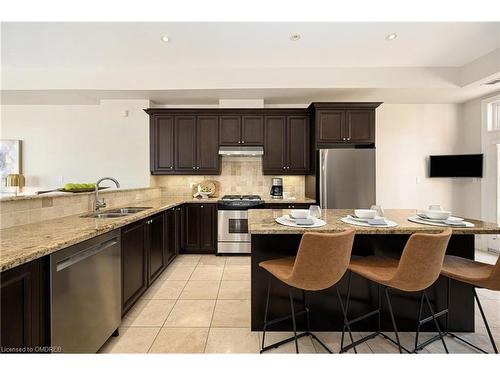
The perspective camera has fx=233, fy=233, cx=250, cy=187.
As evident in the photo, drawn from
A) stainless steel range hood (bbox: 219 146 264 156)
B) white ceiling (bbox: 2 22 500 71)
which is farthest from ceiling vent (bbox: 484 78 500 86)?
stainless steel range hood (bbox: 219 146 264 156)

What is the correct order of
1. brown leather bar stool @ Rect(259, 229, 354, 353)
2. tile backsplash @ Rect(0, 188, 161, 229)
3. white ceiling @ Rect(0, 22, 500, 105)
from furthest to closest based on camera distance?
white ceiling @ Rect(0, 22, 500, 105), tile backsplash @ Rect(0, 188, 161, 229), brown leather bar stool @ Rect(259, 229, 354, 353)

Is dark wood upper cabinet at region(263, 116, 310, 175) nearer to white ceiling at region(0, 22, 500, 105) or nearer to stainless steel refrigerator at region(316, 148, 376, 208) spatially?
white ceiling at region(0, 22, 500, 105)

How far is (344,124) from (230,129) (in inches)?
77.8

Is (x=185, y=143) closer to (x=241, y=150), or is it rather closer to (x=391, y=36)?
(x=241, y=150)

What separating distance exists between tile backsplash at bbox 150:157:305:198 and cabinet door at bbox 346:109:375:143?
1.21 meters

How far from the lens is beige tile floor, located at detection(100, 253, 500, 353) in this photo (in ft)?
5.89

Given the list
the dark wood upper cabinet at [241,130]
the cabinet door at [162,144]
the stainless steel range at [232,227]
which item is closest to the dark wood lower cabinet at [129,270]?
the stainless steel range at [232,227]

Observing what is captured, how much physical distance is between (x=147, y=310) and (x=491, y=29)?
496 cm

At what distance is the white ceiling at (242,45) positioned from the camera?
107 inches

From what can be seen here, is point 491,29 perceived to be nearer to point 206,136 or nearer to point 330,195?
point 330,195

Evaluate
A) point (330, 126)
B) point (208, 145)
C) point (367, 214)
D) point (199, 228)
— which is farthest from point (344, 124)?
point (199, 228)

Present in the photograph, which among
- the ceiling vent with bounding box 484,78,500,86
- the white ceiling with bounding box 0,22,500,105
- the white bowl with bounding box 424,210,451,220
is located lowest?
the white bowl with bounding box 424,210,451,220

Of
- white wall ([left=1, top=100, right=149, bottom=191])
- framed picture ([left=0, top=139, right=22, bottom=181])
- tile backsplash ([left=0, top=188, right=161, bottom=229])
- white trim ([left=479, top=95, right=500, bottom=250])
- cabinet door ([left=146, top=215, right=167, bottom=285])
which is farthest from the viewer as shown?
framed picture ([left=0, top=139, right=22, bottom=181])
